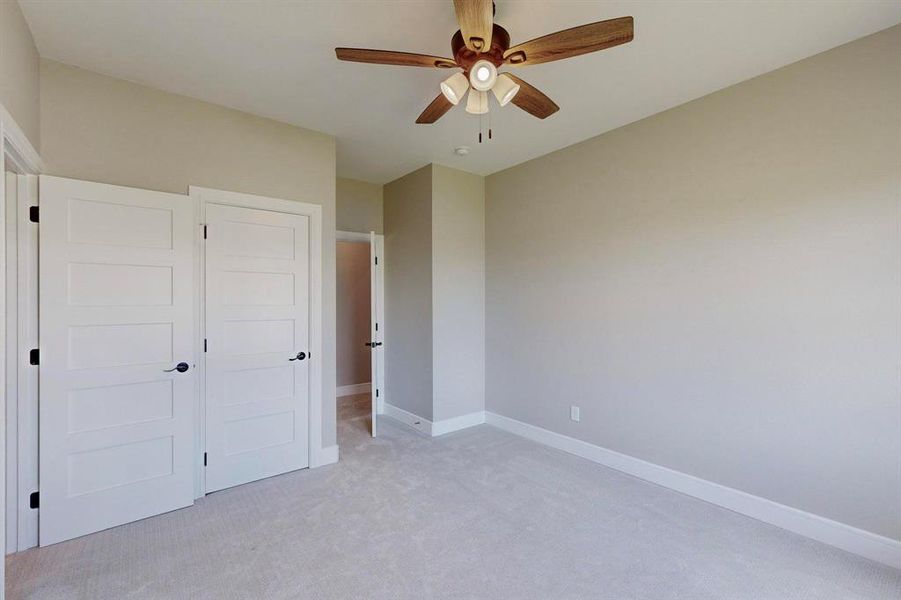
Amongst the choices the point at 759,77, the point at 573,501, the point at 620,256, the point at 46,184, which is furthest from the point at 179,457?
the point at 759,77

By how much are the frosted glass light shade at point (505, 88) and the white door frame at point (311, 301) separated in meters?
1.98

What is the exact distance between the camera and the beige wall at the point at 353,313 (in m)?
6.00

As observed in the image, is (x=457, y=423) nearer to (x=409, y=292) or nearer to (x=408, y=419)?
(x=408, y=419)

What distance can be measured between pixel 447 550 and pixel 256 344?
207cm

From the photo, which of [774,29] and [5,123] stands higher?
[774,29]

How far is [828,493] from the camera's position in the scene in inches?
92.4

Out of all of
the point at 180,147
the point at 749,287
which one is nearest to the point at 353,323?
the point at 180,147

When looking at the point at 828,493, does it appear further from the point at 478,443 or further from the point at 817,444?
the point at 478,443

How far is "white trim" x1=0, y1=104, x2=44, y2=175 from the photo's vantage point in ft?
5.91

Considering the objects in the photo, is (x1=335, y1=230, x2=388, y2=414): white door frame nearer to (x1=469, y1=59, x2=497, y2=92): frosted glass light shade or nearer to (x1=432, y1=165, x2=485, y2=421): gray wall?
(x1=432, y1=165, x2=485, y2=421): gray wall

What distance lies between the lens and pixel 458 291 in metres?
4.41

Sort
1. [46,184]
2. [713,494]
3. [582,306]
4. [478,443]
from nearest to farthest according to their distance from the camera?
[46,184]
[713,494]
[582,306]
[478,443]

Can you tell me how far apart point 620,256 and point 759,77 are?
1473mm

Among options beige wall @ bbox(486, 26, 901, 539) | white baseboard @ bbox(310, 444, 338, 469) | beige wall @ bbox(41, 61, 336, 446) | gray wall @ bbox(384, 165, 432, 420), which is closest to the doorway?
gray wall @ bbox(384, 165, 432, 420)
